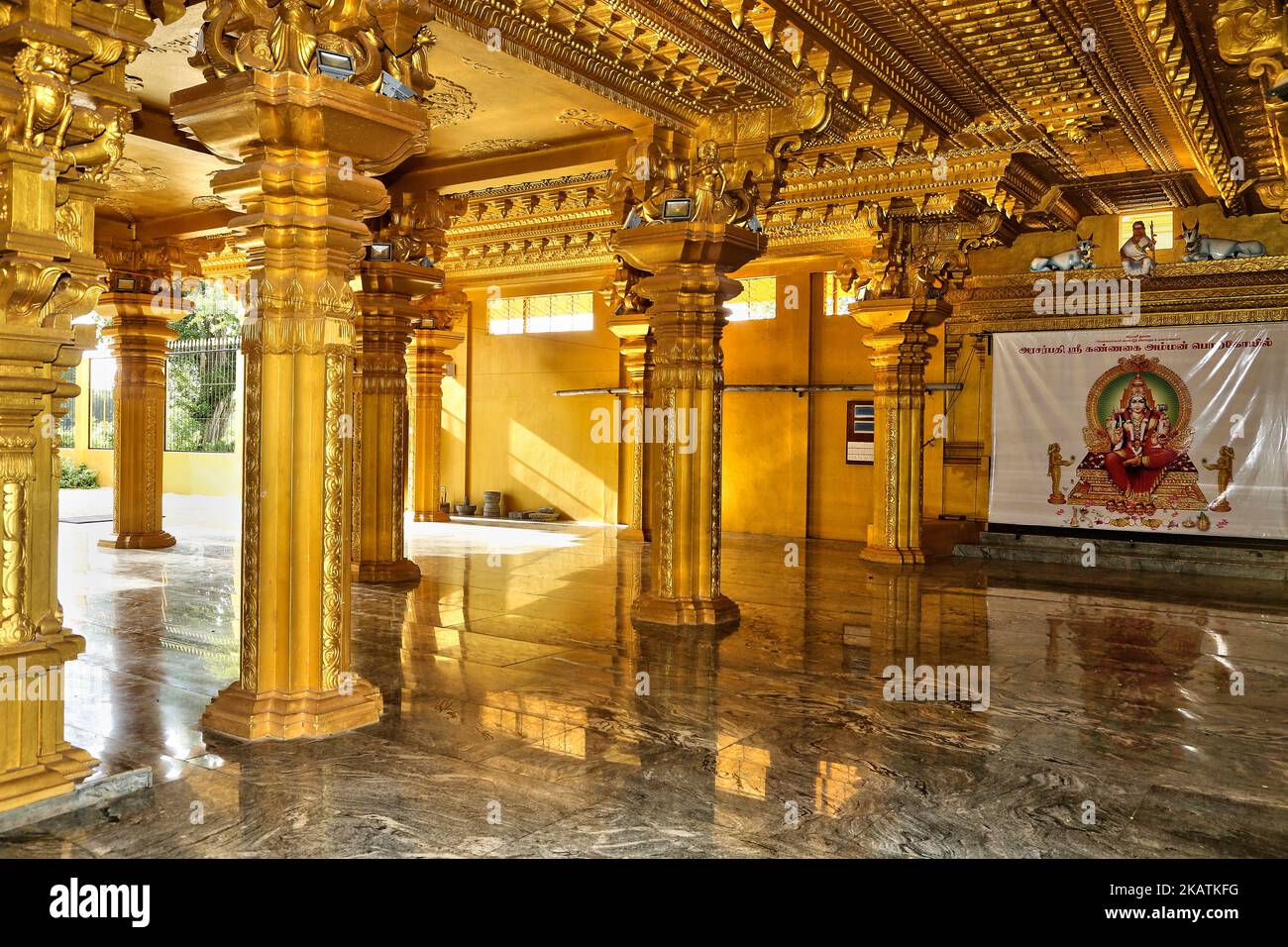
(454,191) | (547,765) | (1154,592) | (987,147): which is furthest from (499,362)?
(547,765)

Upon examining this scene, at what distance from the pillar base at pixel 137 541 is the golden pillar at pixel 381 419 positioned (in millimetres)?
4036

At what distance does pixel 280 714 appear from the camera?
14.3 feet

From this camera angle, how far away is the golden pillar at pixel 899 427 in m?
11.7

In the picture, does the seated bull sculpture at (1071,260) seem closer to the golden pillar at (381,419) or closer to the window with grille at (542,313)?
the window with grille at (542,313)

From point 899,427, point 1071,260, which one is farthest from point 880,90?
point 1071,260

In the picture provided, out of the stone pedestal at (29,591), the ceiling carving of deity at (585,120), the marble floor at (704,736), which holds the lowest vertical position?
the marble floor at (704,736)

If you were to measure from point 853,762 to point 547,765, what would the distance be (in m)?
1.28

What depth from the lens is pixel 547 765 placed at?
3996mm

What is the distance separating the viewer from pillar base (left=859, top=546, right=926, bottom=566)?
38.1 ft

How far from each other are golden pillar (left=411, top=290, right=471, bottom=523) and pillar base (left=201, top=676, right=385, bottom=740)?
413 inches

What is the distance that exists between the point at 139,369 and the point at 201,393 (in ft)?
40.3

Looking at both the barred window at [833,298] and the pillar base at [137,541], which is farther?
the barred window at [833,298]

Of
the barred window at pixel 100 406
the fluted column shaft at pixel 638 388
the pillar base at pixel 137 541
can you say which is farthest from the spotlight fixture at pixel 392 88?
the barred window at pixel 100 406

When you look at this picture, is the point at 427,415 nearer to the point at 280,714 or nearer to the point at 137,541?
the point at 137,541
